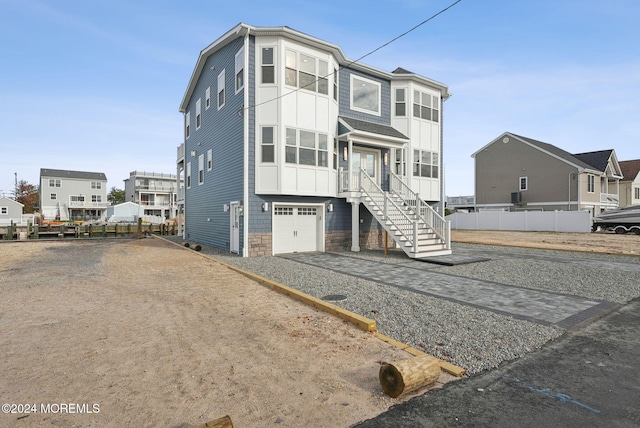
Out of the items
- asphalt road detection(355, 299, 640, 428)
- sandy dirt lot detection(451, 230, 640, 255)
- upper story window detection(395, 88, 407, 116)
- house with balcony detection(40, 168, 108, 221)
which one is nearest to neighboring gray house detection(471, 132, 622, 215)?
sandy dirt lot detection(451, 230, 640, 255)

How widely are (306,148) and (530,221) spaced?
23.2m

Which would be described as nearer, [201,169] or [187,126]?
[201,169]

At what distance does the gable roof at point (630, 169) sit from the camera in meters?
39.6

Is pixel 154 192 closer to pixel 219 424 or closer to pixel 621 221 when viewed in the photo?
pixel 621 221

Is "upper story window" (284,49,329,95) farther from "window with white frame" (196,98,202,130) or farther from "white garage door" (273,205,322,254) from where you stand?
"window with white frame" (196,98,202,130)

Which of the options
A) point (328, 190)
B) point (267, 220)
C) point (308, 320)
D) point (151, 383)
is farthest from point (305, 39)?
point (151, 383)

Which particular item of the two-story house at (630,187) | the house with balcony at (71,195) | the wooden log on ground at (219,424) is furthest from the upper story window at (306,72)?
the house with balcony at (71,195)

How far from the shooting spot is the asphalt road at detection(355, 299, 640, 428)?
2.84m

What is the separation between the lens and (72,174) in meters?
58.5

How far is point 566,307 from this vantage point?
6234mm

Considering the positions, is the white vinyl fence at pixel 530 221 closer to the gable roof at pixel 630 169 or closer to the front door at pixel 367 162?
the front door at pixel 367 162

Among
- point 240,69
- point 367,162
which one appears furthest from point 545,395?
point 240,69

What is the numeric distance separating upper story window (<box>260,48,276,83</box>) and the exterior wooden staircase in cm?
549

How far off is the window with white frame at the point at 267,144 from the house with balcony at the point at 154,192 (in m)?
50.9
